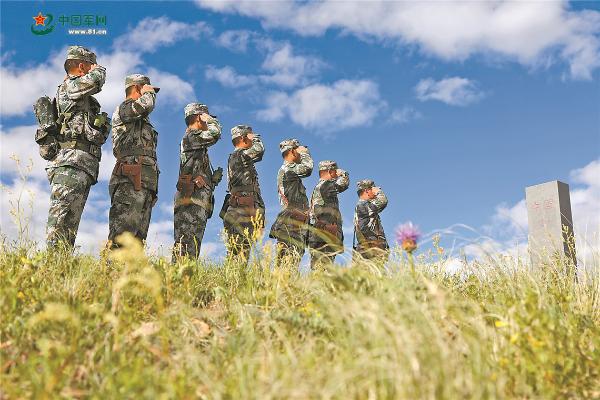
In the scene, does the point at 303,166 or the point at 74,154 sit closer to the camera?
the point at 74,154

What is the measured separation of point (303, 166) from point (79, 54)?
530 cm

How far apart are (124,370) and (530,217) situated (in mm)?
8856

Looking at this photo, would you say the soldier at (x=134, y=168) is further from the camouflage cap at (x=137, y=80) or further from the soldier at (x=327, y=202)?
the soldier at (x=327, y=202)

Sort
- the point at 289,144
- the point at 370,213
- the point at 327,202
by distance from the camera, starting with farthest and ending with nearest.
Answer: the point at 370,213 → the point at 327,202 → the point at 289,144

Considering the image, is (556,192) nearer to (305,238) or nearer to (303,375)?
(305,238)

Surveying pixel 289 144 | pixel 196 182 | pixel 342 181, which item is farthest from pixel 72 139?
pixel 342 181

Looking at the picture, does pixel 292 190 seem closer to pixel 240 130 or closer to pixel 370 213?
pixel 240 130

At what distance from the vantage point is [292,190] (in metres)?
11.9

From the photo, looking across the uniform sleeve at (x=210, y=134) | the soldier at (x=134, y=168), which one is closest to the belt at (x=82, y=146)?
the soldier at (x=134, y=168)

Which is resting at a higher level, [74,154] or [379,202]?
[379,202]

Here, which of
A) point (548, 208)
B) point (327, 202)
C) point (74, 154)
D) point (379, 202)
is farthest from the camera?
point (379, 202)

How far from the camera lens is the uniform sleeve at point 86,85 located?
7.22 metres

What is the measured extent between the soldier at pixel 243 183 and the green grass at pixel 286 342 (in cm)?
616

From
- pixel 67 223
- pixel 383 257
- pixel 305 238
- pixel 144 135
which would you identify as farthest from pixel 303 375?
pixel 305 238
